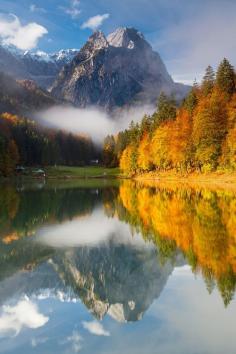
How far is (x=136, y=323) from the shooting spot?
11523mm

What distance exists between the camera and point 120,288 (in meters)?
14.9

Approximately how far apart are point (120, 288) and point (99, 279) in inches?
57.9

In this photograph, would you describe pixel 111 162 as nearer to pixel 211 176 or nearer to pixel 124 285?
pixel 211 176

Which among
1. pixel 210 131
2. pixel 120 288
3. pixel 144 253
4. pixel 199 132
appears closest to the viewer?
pixel 120 288

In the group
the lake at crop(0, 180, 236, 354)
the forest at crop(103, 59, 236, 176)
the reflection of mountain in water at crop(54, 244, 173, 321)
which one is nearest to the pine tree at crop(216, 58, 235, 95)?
the forest at crop(103, 59, 236, 176)

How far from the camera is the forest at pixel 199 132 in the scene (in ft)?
266

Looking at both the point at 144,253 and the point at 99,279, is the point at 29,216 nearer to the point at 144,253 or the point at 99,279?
the point at 144,253

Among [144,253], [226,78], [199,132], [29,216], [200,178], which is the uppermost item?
[226,78]

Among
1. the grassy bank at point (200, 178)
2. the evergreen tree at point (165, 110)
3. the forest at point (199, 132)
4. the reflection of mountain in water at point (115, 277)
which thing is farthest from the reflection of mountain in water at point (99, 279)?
the evergreen tree at point (165, 110)

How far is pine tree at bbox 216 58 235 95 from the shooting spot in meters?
91.8

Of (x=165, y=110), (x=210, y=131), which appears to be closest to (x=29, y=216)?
(x=210, y=131)

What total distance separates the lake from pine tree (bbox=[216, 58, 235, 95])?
69052 mm

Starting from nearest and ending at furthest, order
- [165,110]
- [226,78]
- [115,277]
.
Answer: [115,277]
[226,78]
[165,110]

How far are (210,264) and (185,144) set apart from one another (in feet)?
247
